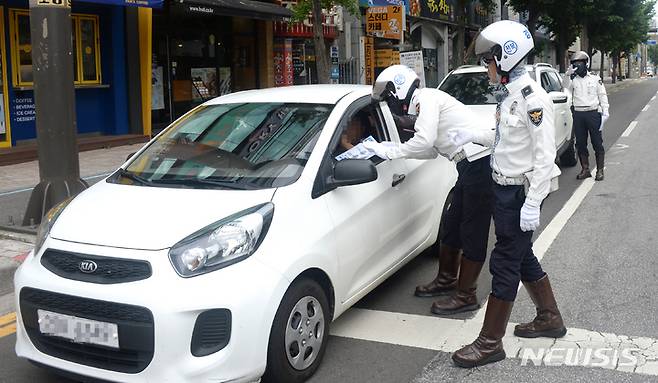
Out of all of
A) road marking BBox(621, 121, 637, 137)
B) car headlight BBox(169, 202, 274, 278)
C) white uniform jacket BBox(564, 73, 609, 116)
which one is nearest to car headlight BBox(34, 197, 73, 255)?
car headlight BBox(169, 202, 274, 278)

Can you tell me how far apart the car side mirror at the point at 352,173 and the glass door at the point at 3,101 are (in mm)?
9514

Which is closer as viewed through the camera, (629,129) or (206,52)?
(206,52)

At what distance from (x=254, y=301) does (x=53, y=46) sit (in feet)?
16.3

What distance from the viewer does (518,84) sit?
3.90 m

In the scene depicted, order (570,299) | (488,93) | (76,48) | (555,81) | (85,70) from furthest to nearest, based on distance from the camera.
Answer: (85,70) → (76,48) → (555,81) → (488,93) → (570,299)

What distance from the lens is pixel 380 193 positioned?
181 inches

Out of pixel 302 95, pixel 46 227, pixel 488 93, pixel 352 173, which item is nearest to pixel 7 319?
pixel 46 227

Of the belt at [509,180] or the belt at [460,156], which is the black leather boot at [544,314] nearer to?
the belt at [509,180]

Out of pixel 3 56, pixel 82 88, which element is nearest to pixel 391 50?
pixel 82 88

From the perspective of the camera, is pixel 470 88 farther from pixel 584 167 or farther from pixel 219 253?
pixel 219 253

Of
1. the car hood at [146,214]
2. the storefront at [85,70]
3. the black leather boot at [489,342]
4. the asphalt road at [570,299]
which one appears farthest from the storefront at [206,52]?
the black leather boot at [489,342]

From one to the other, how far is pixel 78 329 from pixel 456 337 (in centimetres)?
236

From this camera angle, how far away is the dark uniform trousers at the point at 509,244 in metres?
3.88

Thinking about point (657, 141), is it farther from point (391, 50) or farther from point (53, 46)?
point (53, 46)
